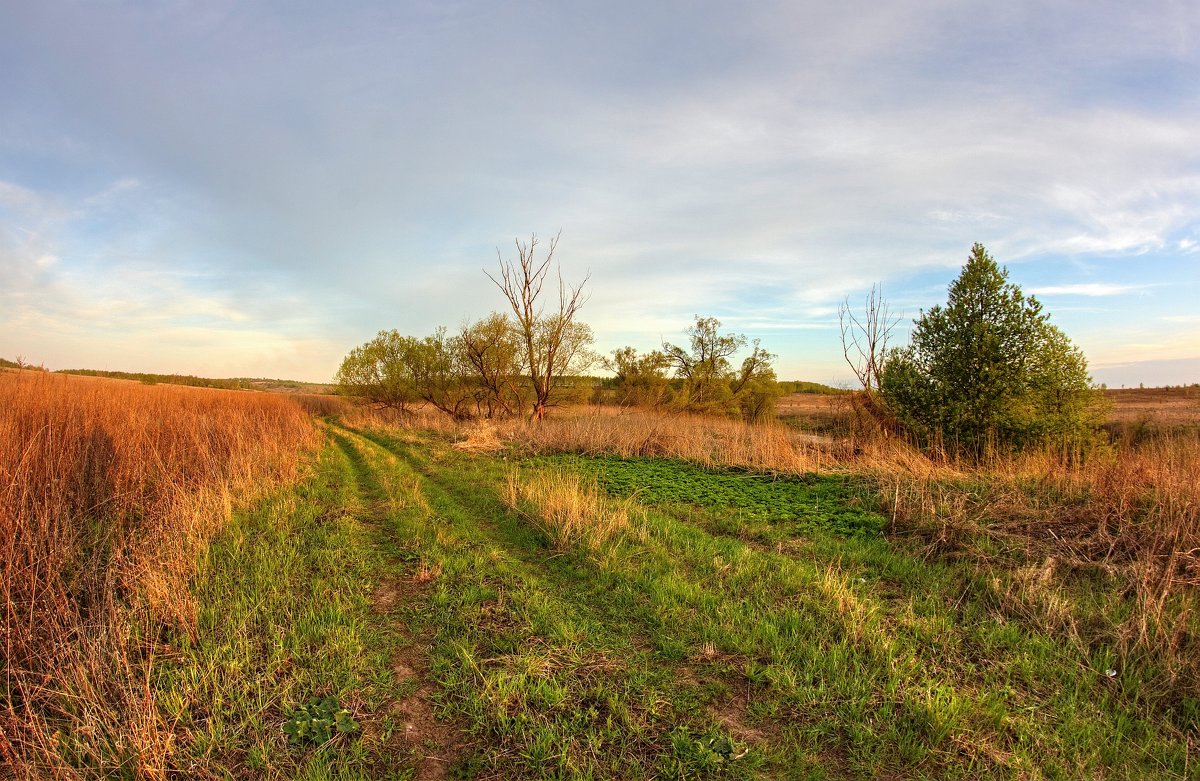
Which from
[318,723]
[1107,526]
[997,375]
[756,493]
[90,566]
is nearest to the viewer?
[318,723]

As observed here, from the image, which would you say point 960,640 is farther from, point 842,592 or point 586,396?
point 586,396

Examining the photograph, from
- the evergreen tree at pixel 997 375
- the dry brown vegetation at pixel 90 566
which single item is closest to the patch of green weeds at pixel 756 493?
the evergreen tree at pixel 997 375

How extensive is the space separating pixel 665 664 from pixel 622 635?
522 mm

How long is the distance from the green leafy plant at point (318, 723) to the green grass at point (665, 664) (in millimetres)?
62

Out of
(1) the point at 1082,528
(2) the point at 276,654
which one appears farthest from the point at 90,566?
(1) the point at 1082,528

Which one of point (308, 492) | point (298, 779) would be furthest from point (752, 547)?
point (308, 492)

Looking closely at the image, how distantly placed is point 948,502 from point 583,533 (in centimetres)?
492

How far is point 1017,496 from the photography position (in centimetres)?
649

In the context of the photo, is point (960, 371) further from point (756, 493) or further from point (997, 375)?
point (756, 493)

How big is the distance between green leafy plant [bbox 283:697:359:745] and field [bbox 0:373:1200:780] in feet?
0.04

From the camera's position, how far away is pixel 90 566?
4.22m

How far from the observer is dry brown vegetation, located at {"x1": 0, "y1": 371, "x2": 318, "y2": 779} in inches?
105

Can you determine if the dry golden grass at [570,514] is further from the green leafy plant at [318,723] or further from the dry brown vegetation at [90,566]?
the dry brown vegetation at [90,566]

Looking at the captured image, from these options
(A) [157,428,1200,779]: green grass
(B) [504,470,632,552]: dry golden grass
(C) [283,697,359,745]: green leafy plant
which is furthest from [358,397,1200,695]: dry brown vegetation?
(C) [283,697,359,745]: green leafy plant
